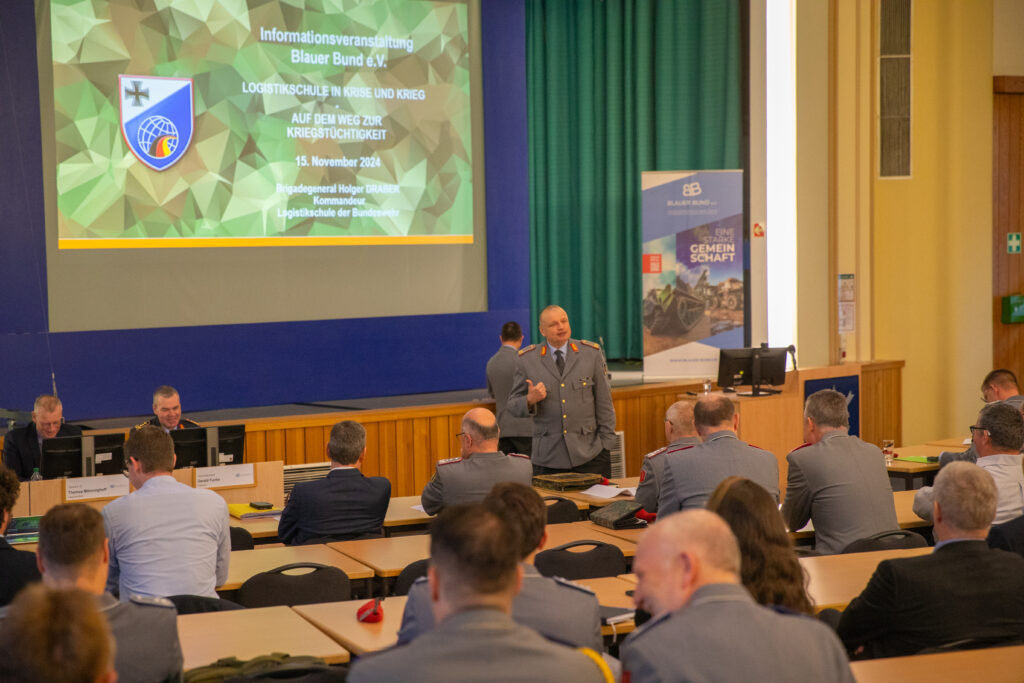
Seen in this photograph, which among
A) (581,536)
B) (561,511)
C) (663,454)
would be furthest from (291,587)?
(663,454)

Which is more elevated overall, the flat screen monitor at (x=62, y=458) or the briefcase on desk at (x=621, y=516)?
the flat screen monitor at (x=62, y=458)

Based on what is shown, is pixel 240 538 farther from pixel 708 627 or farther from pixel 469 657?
pixel 708 627

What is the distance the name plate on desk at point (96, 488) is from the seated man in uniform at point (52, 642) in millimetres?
3685

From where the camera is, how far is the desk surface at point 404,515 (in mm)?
5234

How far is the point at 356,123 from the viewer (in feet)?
28.6

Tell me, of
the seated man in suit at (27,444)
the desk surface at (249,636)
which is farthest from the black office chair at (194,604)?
the seated man in suit at (27,444)

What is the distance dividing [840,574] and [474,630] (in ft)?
7.80

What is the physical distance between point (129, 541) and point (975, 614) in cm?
274

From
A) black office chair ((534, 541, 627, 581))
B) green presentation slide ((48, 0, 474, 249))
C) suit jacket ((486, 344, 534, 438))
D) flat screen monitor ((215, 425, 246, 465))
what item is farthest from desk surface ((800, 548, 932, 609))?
green presentation slide ((48, 0, 474, 249))

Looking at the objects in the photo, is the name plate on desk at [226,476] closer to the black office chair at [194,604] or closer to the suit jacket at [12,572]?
the black office chair at [194,604]

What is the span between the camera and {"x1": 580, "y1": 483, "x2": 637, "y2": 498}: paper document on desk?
5609 mm

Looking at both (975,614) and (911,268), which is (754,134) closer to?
(911,268)

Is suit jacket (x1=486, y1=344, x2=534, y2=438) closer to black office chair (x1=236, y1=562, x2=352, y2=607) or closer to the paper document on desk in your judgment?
the paper document on desk

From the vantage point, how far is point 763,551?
8.59 ft
